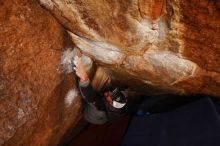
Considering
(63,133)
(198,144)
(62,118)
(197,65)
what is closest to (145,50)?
(197,65)

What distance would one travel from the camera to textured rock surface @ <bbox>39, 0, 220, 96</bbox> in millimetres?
1514

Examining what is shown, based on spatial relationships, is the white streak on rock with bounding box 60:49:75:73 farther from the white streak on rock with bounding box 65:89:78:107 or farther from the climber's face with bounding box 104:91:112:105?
the climber's face with bounding box 104:91:112:105

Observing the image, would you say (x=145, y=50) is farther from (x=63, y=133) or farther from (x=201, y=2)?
(x=63, y=133)

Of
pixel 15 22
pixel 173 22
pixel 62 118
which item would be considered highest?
pixel 173 22

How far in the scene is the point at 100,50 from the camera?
6.48ft

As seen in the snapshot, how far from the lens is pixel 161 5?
150cm

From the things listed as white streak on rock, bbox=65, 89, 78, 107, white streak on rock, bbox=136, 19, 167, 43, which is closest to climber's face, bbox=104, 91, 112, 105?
white streak on rock, bbox=65, 89, 78, 107

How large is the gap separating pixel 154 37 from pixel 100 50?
41cm

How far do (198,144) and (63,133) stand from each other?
101 centimetres

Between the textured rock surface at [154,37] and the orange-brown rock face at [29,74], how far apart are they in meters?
0.12

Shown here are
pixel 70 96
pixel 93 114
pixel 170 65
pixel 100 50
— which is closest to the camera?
pixel 170 65

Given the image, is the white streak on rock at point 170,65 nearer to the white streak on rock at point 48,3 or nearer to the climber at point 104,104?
the climber at point 104,104

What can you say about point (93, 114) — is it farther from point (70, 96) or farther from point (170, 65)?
point (170, 65)

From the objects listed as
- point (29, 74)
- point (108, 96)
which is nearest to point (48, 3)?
point (29, 74)
